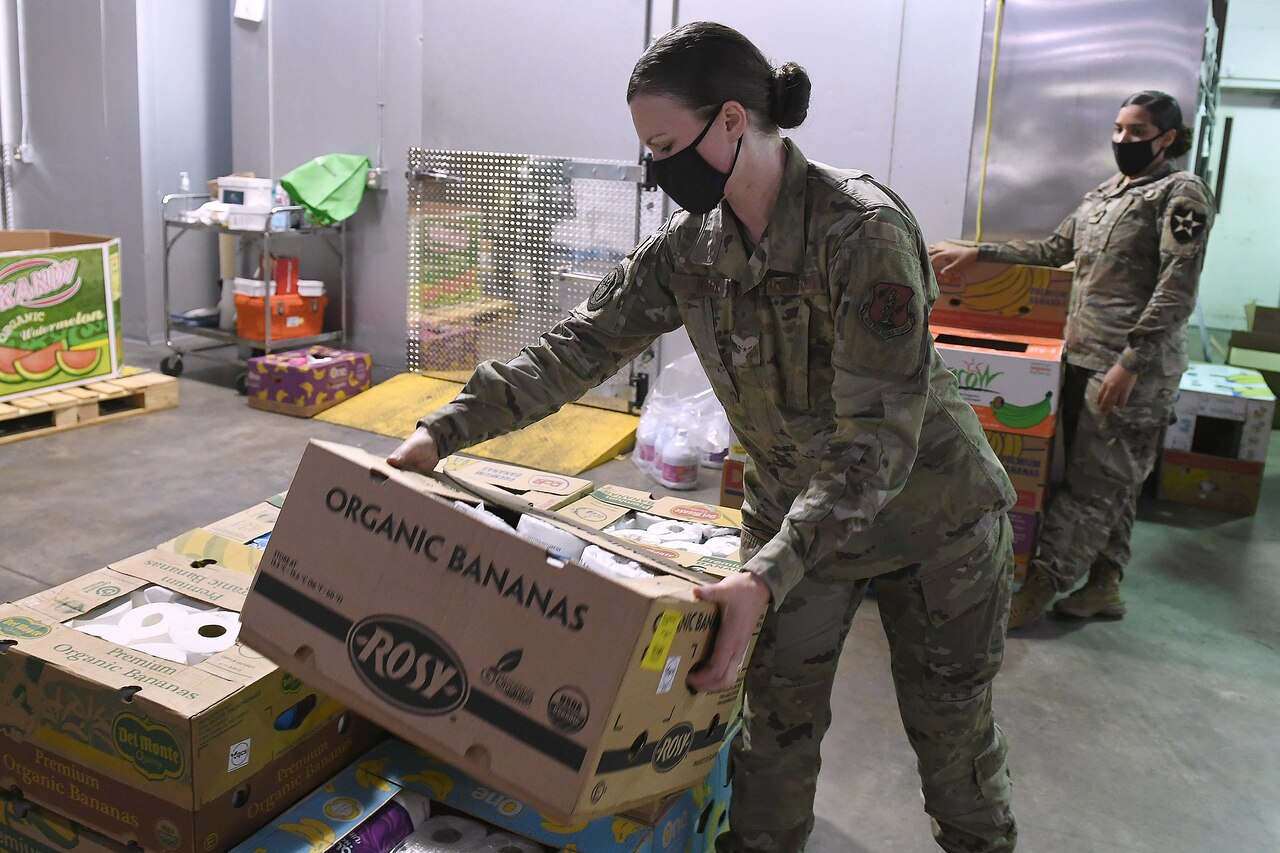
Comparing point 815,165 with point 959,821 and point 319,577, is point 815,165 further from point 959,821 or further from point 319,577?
point 959,821

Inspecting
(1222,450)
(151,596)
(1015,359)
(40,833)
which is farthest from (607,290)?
(1222,450)

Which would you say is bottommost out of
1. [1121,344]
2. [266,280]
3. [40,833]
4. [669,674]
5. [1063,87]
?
[40,833]

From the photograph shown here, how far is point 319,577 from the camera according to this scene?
5.07ft

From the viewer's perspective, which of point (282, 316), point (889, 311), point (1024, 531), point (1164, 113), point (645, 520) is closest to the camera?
point (889, 311)

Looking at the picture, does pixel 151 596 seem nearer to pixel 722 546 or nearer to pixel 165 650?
pixel 165 650

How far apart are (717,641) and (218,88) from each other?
6.80 meters

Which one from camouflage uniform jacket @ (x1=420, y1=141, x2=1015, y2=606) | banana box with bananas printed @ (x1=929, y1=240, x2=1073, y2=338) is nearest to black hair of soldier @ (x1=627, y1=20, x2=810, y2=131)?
camouflage uniform jacket @ (x1=420, y1=141, x2=1015, y2=606)

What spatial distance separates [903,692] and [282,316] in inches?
200

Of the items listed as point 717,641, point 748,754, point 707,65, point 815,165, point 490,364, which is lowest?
point 748,754

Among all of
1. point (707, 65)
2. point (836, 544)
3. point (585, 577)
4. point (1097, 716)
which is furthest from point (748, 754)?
point (1097, 716)

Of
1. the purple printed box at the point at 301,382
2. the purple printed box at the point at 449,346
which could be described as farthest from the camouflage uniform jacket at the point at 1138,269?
the purple printed box at the point at 301,382

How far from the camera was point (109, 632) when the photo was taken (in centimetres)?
196

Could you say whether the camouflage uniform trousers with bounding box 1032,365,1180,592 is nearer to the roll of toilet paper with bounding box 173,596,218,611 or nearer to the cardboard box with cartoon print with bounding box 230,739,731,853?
the cardboard box with cartoon print with bounding box 230,739,731,853

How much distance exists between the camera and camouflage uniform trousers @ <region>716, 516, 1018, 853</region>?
1792mm
